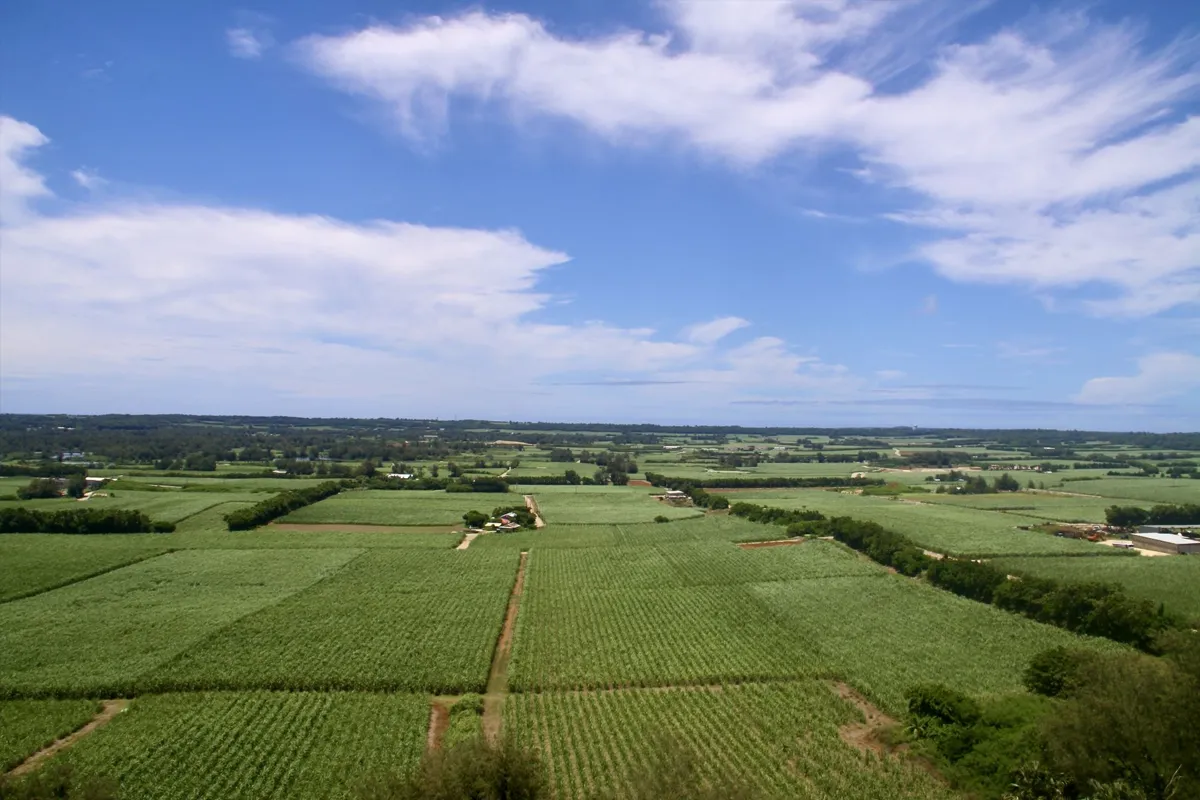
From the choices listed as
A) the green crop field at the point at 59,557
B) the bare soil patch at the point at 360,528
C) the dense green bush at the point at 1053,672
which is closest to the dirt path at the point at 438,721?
the dense green bush at the point at 1053,672

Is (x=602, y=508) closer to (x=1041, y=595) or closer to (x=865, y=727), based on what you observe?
(x=1041, y=595)

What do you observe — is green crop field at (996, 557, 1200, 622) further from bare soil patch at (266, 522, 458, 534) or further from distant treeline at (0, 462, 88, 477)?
distant treeline at (0, 462, 88, 477)

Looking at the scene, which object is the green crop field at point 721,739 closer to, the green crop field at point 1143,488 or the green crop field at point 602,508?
the green crop field at point 602,508

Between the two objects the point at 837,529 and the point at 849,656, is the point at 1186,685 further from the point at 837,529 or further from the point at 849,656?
the point at 837,529

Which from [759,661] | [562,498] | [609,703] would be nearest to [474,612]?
[609,703]

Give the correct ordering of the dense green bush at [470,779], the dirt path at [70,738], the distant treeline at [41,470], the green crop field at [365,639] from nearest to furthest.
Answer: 1. the dense green bush at [470,779]
2. the dirt path at [70,738]
3. the green crop field at [365,639]
4. the distant treeline at [41,470]

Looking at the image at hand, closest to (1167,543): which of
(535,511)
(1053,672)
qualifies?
(1053,672)

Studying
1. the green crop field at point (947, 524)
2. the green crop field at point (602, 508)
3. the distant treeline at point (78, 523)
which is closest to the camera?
the green crop field at point (947, 524)

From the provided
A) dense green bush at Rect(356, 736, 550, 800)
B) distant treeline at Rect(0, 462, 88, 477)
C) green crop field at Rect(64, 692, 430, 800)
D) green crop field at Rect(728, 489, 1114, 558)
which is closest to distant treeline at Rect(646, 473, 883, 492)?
green crop field at Rect(728, 489, 1114, 558)
